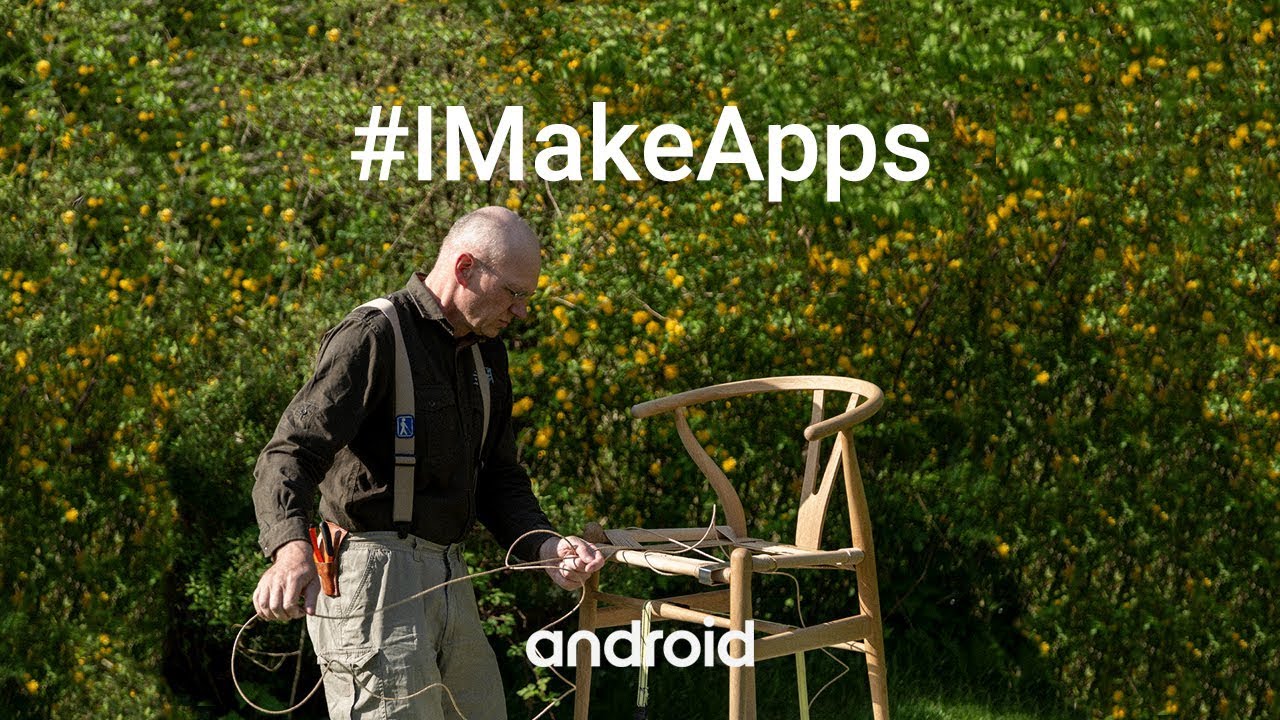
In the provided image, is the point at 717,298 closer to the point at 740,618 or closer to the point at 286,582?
the point at 740,618

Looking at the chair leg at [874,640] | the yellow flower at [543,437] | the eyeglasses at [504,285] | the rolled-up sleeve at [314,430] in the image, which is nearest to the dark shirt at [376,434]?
the rolled-up sleeve at [314,430]

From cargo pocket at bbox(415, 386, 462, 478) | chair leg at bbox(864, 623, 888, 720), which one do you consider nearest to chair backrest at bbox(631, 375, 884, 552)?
chair leg at bbox(864, 623, 888, 720)

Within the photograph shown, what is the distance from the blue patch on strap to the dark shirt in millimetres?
18

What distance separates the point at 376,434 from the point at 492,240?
0.39 metres

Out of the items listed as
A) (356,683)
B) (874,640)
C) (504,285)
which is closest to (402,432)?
(504,285)

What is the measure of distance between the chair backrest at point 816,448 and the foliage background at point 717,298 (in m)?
1.13

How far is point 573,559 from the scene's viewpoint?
2840 millimetres

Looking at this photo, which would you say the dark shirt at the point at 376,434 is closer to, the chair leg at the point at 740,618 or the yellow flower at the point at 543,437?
the chair leg at the point at 740,618

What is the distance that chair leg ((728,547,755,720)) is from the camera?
2736mm

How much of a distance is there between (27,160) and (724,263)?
2131 mm

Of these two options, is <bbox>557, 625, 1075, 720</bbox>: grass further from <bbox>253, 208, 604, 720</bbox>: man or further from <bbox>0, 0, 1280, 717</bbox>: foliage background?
<bbox>253, 208, 604, 720</bbox>: man

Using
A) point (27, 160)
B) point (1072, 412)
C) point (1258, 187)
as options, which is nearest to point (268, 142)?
point (27, 160)

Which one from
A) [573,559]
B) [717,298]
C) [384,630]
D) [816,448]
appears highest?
[717,298]

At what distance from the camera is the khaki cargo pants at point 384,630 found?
2738 mm
